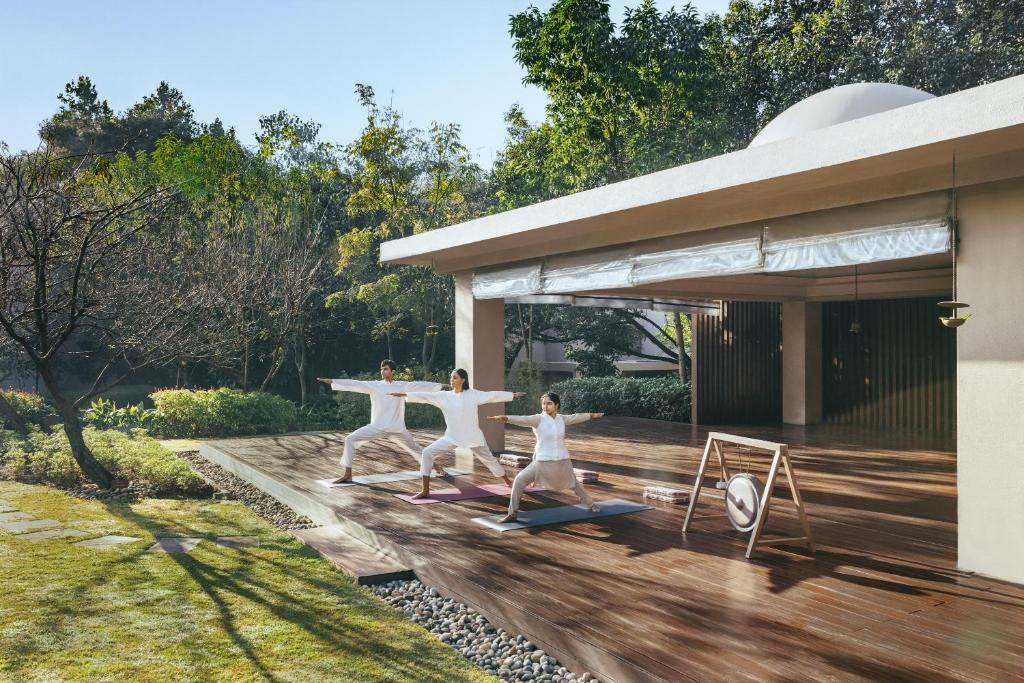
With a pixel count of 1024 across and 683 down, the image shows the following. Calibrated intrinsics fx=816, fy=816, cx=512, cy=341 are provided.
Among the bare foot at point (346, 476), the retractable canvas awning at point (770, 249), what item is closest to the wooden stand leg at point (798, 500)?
the retractable canvas awning at point (770, 249)

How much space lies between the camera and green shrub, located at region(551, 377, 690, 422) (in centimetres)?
1698

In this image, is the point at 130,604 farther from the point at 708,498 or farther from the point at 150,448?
the point at 150,448

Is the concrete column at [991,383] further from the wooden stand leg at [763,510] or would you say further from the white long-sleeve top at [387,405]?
the white long-sleeve top at [387,405]

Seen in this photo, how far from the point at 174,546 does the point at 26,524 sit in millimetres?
1865

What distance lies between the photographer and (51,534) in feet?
24.1

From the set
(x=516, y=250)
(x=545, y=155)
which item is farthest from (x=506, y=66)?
(x=516, y=250)

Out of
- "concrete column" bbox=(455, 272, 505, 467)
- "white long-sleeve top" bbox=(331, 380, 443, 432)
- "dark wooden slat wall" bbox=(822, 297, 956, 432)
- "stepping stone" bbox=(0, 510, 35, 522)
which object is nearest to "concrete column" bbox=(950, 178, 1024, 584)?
"white long-sleeve top" bbox=(331, 380, 443, 432)

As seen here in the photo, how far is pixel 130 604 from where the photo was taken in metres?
5.36

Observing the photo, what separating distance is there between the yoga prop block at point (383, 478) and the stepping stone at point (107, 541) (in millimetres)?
2254

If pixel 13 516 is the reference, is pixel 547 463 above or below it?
above

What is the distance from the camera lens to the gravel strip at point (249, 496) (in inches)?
326

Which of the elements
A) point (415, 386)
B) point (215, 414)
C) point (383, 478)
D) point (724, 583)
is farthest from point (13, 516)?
point (215, 414)

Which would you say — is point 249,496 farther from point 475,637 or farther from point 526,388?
point 526,388

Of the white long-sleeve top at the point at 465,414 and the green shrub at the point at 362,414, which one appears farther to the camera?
the green shrub at the point at 362,414
